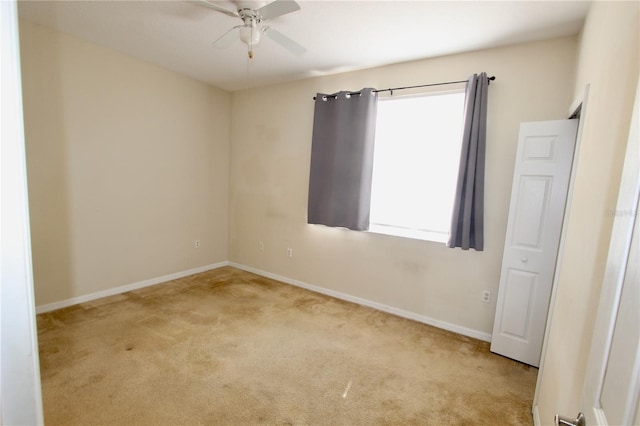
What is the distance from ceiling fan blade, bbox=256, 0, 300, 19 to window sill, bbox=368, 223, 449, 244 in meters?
2.30

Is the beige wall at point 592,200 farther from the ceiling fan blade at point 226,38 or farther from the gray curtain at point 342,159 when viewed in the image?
the ceiling fan blade at point 226,38

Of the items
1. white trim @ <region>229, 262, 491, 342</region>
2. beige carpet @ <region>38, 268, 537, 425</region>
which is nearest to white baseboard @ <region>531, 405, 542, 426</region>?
beige carpet @ <region>38, 268, 537, 425</region>

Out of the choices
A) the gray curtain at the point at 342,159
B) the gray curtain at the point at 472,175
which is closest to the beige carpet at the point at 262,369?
the gray curtain at the point at 472,175

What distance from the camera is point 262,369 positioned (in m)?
2.23

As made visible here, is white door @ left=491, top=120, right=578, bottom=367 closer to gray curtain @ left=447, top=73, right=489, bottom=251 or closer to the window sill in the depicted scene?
gray curtain @ left=447, top=73, right=489, bottom=251

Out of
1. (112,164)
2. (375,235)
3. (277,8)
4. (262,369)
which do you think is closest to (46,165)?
(112,164)

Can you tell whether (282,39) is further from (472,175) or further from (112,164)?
(112,164)

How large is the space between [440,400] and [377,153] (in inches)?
94.4

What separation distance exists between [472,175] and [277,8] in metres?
2.10

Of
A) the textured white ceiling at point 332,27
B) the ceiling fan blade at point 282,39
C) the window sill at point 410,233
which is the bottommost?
the window sill at point 410,233

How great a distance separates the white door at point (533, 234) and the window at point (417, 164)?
62 centimetres

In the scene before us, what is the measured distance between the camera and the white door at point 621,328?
521 mm

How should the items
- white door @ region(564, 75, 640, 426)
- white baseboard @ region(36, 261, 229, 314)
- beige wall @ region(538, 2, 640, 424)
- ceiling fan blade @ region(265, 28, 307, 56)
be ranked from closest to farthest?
white door @ region(564, 75, 640, 426) < beige wall @ region(538, 2, 640, 424) < ceiling fan blade @ region(265, 28, 307, 56) < white baseboard @ region(36, 261, 229, 314)

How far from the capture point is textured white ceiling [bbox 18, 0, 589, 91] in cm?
215
